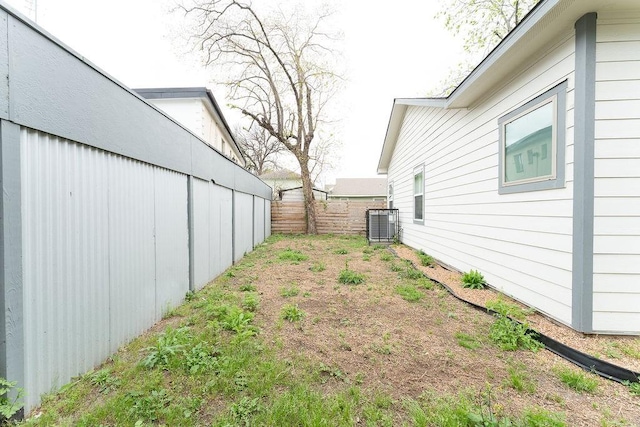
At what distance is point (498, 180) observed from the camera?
3795mm

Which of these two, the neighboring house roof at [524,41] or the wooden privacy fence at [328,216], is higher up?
the neighboring house roof at [524,41]

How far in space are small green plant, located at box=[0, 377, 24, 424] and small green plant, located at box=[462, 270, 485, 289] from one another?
4.74 metres

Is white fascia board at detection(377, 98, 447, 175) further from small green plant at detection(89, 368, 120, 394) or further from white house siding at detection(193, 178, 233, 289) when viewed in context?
small green plant at detection(89, 368, 120, 394)

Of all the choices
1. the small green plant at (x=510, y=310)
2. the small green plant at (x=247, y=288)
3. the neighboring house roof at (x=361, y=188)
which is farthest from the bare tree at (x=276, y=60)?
Answer: the neighboring house roof at (x=361, y=188)

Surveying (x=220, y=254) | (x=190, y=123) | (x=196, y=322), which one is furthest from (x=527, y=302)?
(x=190, y=123)

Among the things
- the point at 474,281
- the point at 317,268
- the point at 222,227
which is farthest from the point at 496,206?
the point at 222,227

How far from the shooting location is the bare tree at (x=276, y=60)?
11172 millimetres

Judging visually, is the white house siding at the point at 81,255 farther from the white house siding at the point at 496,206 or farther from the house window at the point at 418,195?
the house window at the point at 418,195

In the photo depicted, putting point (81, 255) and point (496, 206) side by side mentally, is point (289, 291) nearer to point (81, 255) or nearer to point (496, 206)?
point (81, 255)

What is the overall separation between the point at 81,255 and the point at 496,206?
4.75 m

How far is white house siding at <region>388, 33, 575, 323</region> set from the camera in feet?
8.81

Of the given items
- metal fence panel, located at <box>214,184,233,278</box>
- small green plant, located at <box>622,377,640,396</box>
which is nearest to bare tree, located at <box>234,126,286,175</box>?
metal fence panel, located at <box>214,184,233,278</box>

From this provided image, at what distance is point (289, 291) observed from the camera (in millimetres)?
4027

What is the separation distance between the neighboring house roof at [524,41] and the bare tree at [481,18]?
21.9 feet
